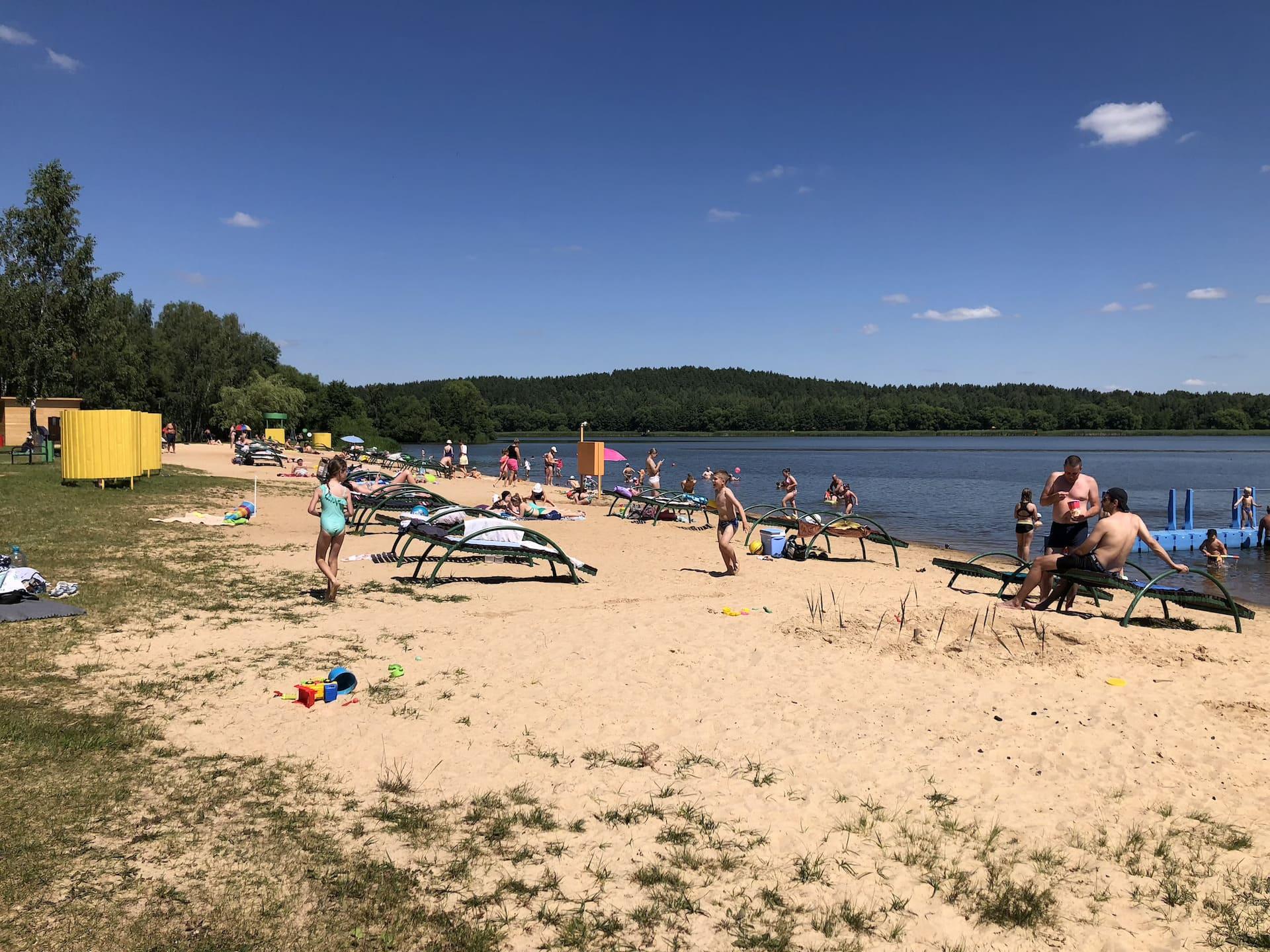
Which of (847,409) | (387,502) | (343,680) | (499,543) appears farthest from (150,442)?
(847,409)

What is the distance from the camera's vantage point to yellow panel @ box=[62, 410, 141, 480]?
16.5m

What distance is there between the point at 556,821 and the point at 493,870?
477 mm

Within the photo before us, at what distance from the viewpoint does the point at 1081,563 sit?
304 inches

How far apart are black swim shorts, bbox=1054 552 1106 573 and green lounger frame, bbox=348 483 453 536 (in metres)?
9.55

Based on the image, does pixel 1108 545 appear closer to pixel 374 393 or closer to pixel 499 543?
pixel 499 543

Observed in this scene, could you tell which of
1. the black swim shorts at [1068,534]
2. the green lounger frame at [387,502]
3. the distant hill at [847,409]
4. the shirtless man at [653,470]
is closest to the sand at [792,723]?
the black swim shorts at [1068,534]

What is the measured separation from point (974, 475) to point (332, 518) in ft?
158

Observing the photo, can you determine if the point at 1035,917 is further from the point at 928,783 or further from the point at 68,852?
the point at 68,852

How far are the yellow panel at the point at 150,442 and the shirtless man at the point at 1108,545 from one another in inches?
741

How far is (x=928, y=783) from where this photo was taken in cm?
417

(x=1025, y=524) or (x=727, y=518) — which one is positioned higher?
(x=727, y=518)

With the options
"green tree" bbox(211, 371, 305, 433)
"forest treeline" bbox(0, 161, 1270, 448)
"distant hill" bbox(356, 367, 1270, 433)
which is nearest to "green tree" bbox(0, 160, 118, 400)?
"forest treeline" bbox(0, 161, 1270, 448)

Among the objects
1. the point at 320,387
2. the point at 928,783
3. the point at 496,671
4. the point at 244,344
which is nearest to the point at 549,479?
the point at 496,671

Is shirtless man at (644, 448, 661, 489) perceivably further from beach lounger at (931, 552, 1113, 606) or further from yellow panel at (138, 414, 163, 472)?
beach lounger at (931, 552, 1113, 606)
